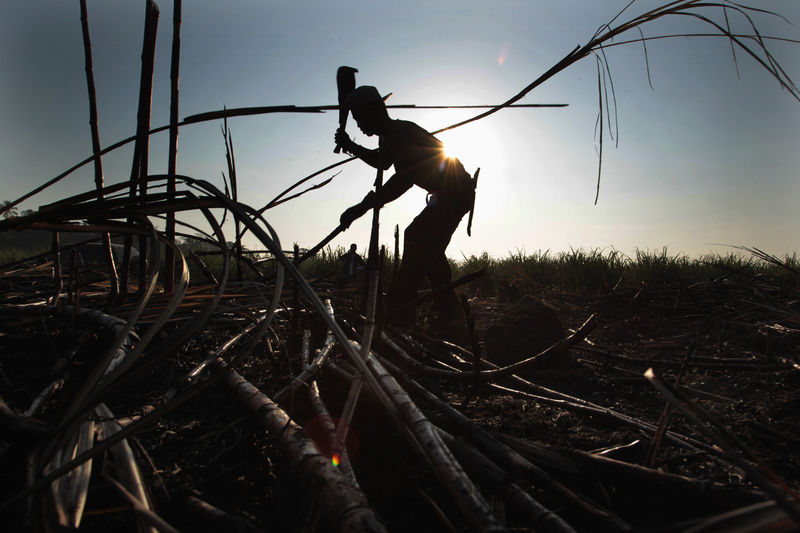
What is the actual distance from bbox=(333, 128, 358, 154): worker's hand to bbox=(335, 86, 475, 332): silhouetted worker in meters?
0.02

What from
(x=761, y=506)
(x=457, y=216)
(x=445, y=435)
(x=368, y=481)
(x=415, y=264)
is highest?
(x=457, y=216)

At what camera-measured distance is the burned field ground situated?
2.61 feet

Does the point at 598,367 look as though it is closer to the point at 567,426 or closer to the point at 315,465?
the point at 567,426

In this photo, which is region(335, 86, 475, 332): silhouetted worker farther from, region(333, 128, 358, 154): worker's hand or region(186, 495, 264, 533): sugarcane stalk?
region(186, 495, 264, 533): sugarcane stalk

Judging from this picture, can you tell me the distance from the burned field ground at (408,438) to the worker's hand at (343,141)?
6.07 feet

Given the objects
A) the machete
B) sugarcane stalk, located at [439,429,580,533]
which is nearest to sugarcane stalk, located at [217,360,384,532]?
sugarcane stalk, located at [439,429,580,533]

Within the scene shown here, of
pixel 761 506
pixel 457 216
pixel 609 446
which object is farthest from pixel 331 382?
pixel 457 216

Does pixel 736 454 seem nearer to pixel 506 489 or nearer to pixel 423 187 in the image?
pixel 506 489

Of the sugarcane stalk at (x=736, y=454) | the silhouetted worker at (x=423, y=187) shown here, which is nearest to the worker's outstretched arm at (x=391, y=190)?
the silhouetted worker at (x=423, y=187)

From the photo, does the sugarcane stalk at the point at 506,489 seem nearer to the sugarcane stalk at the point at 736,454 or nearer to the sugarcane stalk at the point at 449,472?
the sugarcane stalk at the point at 449,472

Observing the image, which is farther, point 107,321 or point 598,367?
point 598,367

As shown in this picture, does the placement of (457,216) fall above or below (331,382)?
above

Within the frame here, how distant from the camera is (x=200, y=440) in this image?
110 cm

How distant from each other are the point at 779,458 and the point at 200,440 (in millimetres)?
1776
